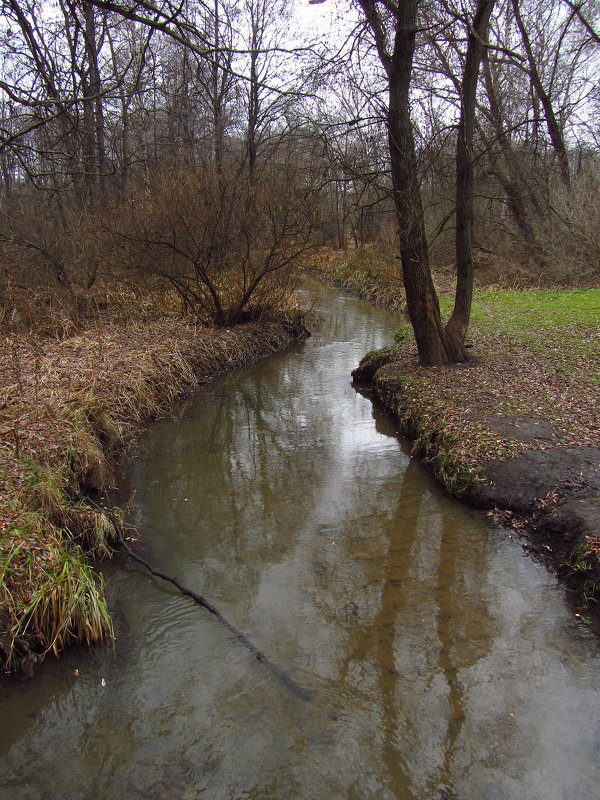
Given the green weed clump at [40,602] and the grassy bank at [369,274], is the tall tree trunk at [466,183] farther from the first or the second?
the grassy bank at [369,274]

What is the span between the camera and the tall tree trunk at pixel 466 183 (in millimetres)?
8508

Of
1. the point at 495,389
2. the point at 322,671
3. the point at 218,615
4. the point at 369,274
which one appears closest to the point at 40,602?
the point at 218,615

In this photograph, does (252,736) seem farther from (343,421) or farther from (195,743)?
(343,421)

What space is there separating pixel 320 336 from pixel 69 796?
13.7 metres

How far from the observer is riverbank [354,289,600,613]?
5.04 metres

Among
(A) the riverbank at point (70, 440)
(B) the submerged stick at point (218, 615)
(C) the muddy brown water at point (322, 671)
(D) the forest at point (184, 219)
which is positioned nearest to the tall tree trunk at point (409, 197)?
(D) the forest at point (184, 219)

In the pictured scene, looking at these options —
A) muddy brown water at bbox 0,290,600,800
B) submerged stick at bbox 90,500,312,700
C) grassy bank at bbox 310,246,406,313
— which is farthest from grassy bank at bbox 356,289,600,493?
grassy bank at bbox 310,246,406,313

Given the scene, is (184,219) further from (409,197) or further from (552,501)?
(552,501)

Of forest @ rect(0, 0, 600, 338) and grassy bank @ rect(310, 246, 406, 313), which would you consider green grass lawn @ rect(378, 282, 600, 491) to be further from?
grassy bank @ rect(310, 246, 406, 313)

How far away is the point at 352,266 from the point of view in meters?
25.0

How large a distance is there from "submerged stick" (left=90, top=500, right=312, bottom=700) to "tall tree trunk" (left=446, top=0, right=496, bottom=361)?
640cm

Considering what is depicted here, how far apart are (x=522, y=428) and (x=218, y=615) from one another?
4078 mm

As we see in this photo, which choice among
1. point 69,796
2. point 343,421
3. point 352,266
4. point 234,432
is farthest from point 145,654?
point 352,266

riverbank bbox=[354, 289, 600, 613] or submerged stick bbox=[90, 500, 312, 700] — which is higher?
riverbank bbox=[354, 289, 600, 613]
